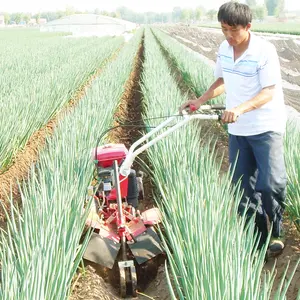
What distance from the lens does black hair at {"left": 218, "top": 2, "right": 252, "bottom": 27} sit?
2449 mm

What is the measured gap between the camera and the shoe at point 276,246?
113 inches

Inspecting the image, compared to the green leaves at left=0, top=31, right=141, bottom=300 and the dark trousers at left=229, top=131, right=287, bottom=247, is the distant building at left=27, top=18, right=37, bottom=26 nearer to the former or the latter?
the green leaves at left=0, top=31, right=141, bottom=300

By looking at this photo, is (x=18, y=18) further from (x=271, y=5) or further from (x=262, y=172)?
(x=262, y=172)

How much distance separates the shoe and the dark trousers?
0.11 feet

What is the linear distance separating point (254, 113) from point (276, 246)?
30.1 inches

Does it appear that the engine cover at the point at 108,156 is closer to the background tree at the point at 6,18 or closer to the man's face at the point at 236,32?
the man's face at the point at 236,32

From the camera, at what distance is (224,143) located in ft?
16.8

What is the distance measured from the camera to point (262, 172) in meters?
2.76

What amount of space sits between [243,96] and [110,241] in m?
1.09

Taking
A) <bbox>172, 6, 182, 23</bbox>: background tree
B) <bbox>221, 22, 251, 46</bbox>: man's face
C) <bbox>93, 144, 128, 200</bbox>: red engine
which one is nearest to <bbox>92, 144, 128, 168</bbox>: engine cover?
<bbox>93, 144, 128, 200</bbox>: red engine

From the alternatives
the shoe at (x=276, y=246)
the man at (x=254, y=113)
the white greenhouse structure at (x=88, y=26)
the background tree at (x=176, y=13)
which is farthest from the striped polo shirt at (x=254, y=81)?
the background tree at (x=176, y=13)

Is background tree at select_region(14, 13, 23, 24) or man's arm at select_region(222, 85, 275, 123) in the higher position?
background tree at select_region(14, 13, 23, 24)

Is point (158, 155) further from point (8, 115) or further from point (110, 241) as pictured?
point (8, 115)

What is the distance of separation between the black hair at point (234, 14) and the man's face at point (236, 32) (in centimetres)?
2
